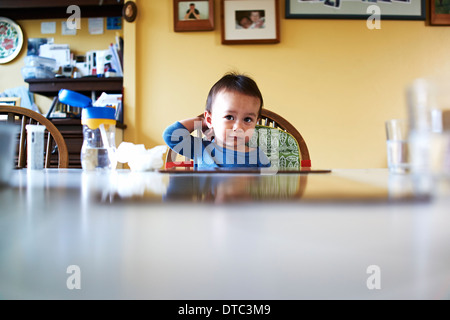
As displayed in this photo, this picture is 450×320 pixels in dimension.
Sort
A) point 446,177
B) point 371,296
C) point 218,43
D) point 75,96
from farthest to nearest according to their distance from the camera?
point 218,43 < point 75,96 < point 446,177 < point 371,296

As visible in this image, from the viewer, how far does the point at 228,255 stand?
209 mm

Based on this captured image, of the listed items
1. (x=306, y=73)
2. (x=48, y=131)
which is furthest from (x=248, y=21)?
(x=48, y=131)

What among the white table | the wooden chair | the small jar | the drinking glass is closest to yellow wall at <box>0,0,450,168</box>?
the wooden chair

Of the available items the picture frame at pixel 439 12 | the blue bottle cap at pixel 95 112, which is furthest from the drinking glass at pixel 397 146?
the picture frame at pixel 439 12

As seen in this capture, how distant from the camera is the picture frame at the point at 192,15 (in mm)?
2402

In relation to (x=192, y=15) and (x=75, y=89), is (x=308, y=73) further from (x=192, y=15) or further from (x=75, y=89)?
(x=75, y=89)

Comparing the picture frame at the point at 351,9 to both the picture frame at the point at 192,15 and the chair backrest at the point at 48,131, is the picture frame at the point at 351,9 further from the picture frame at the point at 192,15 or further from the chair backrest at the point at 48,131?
the chair backrest at the point at 48,131

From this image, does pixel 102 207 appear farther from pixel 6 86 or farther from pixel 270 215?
pixel 6 86

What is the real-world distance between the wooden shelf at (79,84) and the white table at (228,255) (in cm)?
239

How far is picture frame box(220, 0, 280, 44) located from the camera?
2.41m

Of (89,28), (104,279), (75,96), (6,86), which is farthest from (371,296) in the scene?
(6,86)

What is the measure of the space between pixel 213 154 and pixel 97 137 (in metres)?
0.49

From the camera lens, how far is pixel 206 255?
0.21 metres

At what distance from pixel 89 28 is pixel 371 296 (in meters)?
3.11
